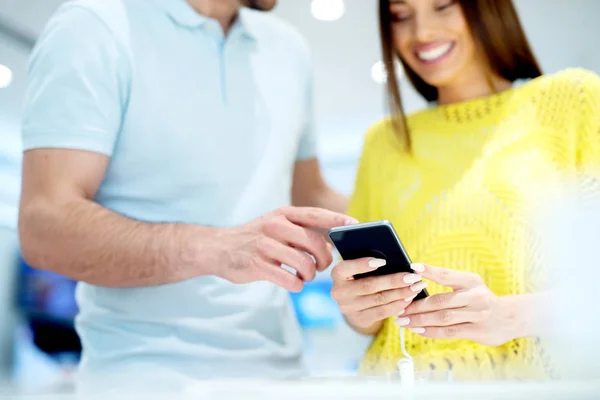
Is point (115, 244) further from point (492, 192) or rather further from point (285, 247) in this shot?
point (492, 192)

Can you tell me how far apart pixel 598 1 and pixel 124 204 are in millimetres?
860

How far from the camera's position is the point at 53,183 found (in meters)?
0.82

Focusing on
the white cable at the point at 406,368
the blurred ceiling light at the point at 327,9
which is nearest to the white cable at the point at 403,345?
the white cable at the point at 406,368

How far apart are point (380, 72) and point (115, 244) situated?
566 mm

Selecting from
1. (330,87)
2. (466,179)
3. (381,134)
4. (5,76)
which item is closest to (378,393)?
(466,179)

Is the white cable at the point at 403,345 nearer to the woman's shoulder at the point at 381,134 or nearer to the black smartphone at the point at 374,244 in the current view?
the black smartphone at the point at 374,244

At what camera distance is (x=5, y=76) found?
1208 mm

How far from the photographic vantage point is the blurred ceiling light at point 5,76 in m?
1.20

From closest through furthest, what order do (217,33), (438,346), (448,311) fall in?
1. (448,311)
2. (438,346)
3. (217,33)

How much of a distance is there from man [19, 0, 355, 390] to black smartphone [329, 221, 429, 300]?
0.07 metres

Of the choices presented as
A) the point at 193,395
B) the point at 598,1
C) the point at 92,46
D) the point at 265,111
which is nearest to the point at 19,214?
the point at 92,46

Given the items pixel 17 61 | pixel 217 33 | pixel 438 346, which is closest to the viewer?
pixel 438 346

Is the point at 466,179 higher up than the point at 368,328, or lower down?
higher up

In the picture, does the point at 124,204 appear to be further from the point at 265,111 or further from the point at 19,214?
the point at 265,111
